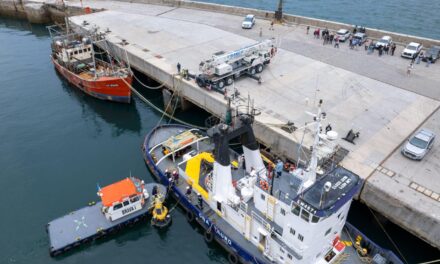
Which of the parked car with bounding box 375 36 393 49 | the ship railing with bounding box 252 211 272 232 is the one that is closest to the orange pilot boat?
the ship railing with bounding box 252 211 272 232

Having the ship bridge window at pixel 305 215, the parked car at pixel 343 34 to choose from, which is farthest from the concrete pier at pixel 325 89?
the ship bridge window at pixel 305 215

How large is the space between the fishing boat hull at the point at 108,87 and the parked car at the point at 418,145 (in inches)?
1064

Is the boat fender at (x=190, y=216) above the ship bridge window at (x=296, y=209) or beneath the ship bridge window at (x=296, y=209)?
beneath

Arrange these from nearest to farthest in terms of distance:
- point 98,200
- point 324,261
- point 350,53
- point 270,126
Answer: point 324,261
point 98,200
point 270,126
point 350,53

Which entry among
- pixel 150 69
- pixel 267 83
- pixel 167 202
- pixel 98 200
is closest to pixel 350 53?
pixel 267 83

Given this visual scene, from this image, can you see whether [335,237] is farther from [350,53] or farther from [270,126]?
[350,53]

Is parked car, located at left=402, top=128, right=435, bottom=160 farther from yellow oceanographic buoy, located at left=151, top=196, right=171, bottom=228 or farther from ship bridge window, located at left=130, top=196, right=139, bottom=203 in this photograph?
ship bridge window, located at left=130, top=196, right=139, bottom=203

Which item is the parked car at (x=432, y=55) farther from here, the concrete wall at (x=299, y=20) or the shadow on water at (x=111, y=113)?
the shadow on water at (x=111, y=113)

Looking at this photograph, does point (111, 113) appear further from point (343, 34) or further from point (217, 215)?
point (343, 34)

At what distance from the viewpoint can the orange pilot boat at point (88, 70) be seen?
37.2 metres

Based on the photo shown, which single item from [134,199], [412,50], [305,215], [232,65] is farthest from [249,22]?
[305,215]

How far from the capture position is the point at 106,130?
34.6 meters

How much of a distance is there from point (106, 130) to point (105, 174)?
7.28 metres

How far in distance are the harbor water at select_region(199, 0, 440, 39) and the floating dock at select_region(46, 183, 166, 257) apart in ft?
180
